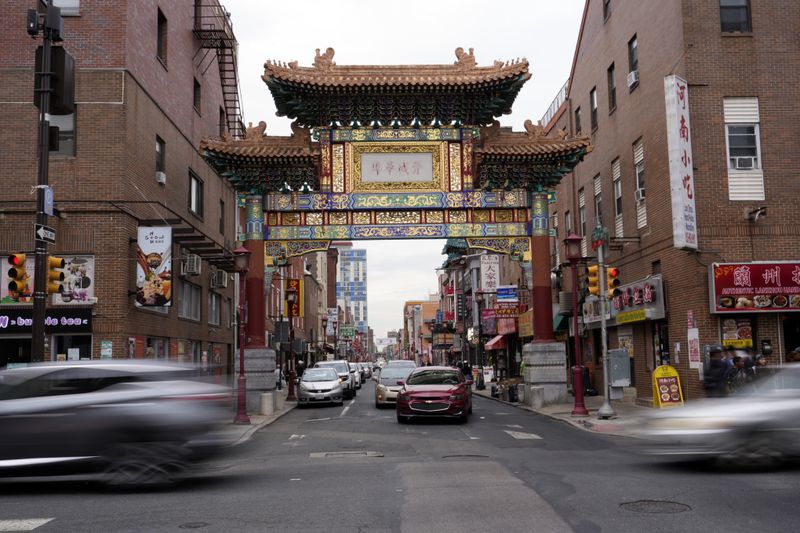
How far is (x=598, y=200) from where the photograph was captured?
30062mm

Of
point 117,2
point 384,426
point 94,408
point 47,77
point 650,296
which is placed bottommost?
point 384,426

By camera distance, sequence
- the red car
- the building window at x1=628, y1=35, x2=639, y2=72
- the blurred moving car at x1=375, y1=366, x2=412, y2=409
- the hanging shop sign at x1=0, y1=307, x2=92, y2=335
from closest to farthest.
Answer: the red car < the hanging shop sign at x1=0, y1=307, x2=92, y2=335 < the building window at x1=628, y1=35, x2=639, y2=72 < the blurred moving car at x1=375, y1=366, x2=412, y2=409

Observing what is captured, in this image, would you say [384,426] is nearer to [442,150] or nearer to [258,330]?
[258,330]

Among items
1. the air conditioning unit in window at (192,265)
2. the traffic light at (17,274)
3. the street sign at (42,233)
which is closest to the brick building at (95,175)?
the air conditioning unit in window at (192,265)

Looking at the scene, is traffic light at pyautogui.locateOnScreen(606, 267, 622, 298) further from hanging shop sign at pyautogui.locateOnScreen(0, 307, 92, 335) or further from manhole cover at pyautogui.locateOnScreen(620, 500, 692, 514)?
hanging shop sign at pyautogui.locateOnScreen(0, 307, 92, 335)

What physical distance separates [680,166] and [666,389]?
Result: 5803 mm

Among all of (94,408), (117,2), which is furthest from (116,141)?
(94,408)

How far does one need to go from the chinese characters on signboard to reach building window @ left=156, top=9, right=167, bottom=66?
26.5ft

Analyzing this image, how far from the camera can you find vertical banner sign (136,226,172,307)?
2172 centimetres

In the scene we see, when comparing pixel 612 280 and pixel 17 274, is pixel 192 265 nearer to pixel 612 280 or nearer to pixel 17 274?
pixel 17 274

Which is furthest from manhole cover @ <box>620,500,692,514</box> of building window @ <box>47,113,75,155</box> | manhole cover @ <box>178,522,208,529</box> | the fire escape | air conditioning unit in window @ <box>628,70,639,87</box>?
the fire escape

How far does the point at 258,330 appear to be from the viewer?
2422cm

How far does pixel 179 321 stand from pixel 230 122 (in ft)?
44.6

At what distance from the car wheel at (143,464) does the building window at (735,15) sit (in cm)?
1922
